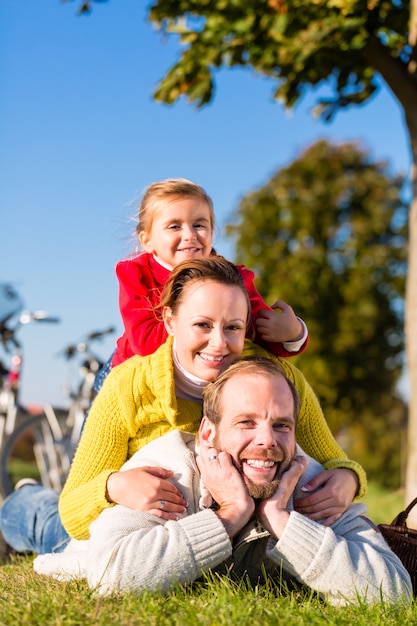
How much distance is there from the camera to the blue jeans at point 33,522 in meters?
4.31

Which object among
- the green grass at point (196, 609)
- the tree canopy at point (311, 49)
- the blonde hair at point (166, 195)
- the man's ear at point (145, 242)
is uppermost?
the tree canopy at point (311, 49)

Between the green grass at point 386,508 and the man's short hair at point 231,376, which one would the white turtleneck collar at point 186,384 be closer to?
the man's short hair at point 231,376

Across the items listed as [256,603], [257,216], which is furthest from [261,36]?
[257,216]

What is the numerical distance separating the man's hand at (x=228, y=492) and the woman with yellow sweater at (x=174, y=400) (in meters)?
0.16

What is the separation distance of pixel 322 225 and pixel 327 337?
408 centimetres

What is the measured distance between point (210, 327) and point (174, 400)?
313mm

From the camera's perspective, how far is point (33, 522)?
4.48m

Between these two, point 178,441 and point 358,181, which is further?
point 358,181

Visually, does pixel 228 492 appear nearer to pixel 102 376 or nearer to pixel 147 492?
pixel 147 492

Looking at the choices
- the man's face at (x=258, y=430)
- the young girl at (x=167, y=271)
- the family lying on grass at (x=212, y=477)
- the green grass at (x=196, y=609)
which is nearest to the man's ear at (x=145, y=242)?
the young girl at (x=167, y=271)

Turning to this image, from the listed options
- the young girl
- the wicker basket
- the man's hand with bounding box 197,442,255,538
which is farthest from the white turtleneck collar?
the wicker basket

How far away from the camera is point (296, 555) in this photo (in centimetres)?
264

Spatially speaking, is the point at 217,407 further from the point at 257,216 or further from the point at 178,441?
the point at 257,216

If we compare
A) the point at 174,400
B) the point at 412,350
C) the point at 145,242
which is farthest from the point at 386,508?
the point at 174,400
